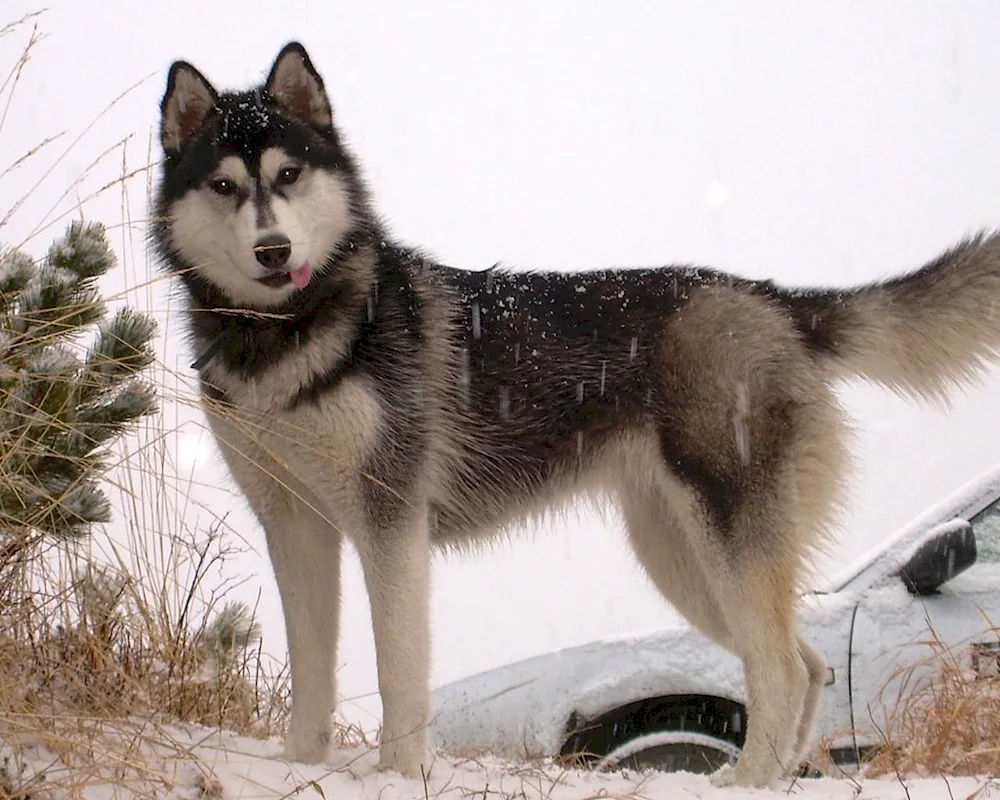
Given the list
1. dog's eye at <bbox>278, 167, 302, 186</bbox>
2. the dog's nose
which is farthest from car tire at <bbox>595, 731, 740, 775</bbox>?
dog's eye at <bbox>278, 167, 302, 186</bbox>

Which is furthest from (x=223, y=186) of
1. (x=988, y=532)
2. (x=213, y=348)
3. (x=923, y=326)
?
(x=988, y=532)

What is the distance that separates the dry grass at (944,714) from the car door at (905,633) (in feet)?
0.05

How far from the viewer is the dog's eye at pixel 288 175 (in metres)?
3.27

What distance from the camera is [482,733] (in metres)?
4.03

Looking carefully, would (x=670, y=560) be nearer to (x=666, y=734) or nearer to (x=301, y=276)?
(x=666, y=734)

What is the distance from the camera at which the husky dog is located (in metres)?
3.15

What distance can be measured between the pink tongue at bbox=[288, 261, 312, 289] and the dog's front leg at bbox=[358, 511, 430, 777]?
79 centimetres

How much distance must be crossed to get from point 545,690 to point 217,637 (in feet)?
4.15

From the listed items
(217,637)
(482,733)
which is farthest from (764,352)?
(217,637)

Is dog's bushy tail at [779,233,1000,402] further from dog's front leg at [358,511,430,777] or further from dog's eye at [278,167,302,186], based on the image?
dog's eye at [278,167,302,186]

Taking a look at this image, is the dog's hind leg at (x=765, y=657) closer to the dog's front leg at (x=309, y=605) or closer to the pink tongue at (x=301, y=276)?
the dog's front leg at (x=309, y=605)

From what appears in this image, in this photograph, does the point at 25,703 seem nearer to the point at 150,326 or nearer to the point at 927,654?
the point at 150,326

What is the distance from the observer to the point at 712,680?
4035 millimetres

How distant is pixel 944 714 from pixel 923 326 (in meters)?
1.34
